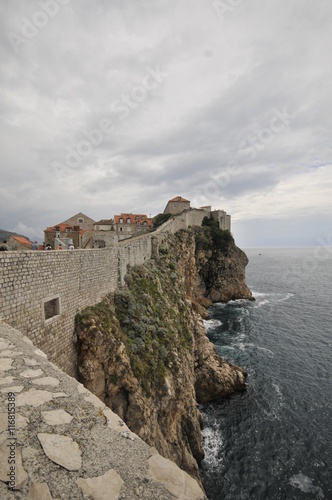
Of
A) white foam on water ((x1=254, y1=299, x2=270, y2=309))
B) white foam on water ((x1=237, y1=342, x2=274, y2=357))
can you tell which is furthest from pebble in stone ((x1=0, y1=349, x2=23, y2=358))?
white foam on water ((x1=254, y1=299, x2=270, y2=309))

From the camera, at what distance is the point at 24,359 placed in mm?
4578

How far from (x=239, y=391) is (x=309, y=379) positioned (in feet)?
25.0

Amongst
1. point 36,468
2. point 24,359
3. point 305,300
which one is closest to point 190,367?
Answer: point 24,359

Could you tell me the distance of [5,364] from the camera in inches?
168

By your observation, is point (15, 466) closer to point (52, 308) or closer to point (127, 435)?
point (127, 435)

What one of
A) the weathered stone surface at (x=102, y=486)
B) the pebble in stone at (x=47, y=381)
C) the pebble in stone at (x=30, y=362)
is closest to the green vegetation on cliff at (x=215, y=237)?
the pebble in stone at (x=30, y=362)

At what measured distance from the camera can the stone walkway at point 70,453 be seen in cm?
231

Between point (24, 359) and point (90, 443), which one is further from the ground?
point (24, 359)

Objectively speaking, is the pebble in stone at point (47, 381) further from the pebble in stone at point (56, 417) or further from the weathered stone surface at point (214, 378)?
the weathered stone surface at point (214, 378)

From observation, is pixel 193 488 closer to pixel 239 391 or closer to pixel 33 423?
pixel 33 423

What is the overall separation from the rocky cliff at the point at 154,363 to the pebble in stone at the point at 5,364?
704 centimetres

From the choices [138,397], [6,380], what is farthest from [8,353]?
[138,397]

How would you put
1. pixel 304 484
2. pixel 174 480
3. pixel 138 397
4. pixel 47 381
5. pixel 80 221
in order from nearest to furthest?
1. pixel 174 480
2. pixel 47 381
3. pixel 138 397
4. pixel 304 484
5. pixel 80 221

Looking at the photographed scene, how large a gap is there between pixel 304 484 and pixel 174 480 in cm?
1895
